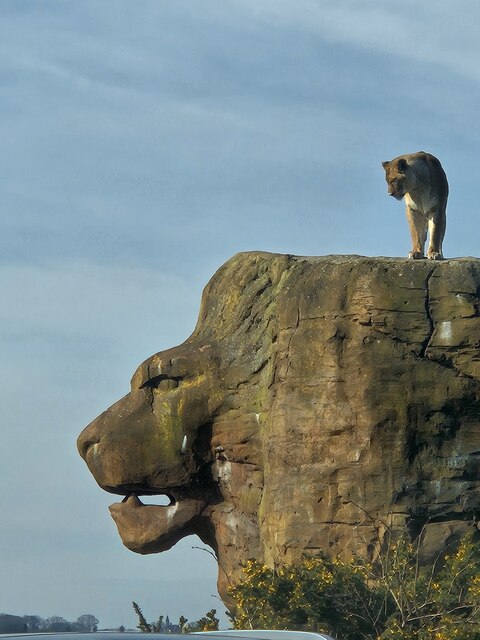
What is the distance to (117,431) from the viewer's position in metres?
21.5

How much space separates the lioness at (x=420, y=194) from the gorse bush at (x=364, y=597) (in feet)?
15.3

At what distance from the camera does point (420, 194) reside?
2003 centimetres

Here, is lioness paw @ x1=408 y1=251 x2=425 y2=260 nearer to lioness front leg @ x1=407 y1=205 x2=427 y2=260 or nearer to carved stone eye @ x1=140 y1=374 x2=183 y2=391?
lioness front leg @ x1=407 y1=205 x2=427 y2=260

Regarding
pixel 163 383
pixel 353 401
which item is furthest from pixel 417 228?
pixel 163 383

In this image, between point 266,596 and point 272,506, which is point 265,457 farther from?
point 266,596

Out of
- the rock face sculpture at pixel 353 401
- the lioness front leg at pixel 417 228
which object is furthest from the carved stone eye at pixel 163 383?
the lioness front leg at pixel 417 228

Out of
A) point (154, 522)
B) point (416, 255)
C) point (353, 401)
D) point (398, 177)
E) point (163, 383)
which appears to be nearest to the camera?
point (353, 401)

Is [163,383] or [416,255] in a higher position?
[416,255]

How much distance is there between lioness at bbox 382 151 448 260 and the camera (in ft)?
65.1

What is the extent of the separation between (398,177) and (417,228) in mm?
737

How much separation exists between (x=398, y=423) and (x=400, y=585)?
3.58 m

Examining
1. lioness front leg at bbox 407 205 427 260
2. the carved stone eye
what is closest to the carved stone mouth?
the carved stone eye

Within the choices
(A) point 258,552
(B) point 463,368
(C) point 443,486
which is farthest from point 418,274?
(A) point 258,552

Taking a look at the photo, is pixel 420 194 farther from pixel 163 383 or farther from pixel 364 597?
pixel 364 597
